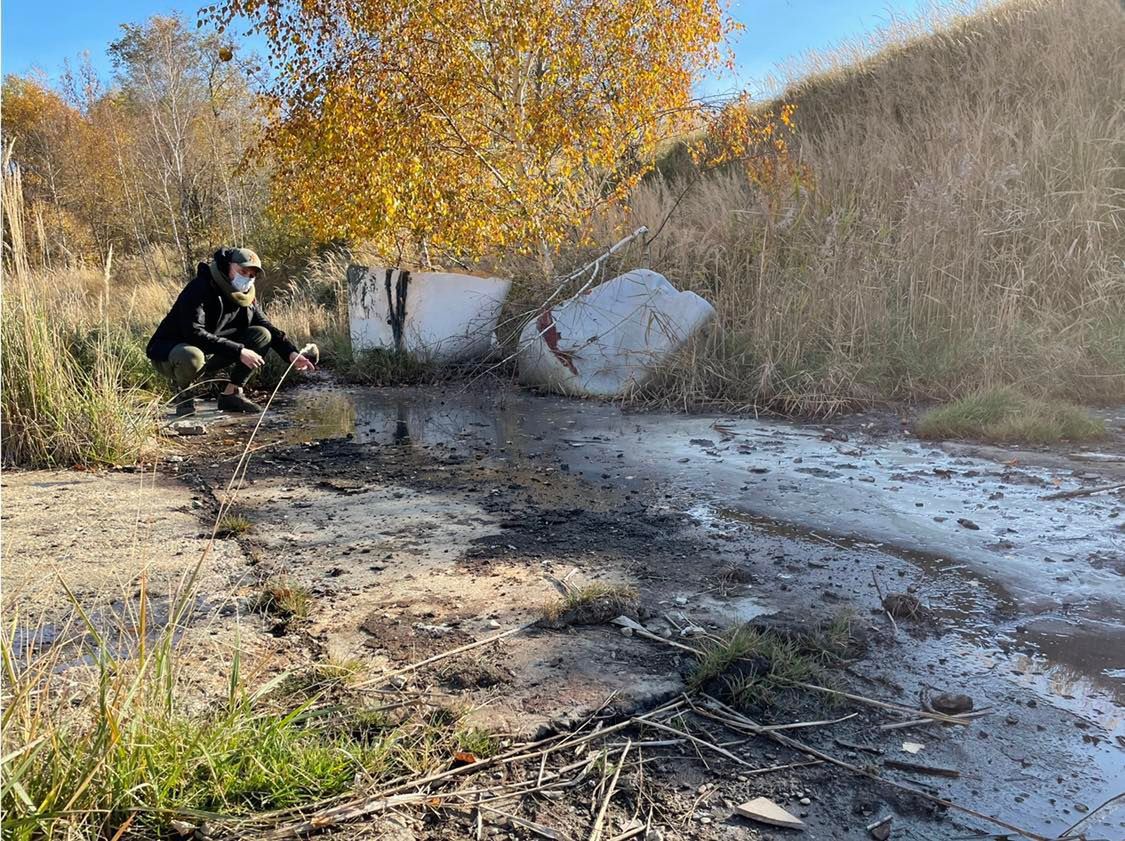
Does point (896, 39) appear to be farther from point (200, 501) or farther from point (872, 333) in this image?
point (200, 501)

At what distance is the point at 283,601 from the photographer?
254cm

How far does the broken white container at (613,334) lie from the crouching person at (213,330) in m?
2.27

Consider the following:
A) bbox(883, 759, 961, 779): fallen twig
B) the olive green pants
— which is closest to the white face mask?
the olive green pants

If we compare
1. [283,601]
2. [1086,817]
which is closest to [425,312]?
[283,601]

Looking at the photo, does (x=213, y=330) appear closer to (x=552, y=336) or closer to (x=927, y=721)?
(x=552, y=336)

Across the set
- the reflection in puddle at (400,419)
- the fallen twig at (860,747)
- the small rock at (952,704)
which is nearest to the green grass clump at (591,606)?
the fallen twig at (860,747)

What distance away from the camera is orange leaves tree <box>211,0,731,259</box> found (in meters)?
7.75

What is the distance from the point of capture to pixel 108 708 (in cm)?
144

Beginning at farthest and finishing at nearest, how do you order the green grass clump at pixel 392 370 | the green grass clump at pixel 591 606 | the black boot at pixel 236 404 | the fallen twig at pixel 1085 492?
the green grass clump at pixel 392 370, the black boot at pixel 236 404, the fallen twig at pixel 1085 492, the green grass clump at pixel 591 606

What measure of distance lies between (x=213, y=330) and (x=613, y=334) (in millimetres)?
3244

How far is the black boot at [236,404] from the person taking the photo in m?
→ 6.09

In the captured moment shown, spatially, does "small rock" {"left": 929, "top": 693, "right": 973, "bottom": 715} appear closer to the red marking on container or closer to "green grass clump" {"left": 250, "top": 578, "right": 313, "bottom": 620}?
"green grass clump" {"left": 250, "top": 578, "right": 313, "bottom": 620}

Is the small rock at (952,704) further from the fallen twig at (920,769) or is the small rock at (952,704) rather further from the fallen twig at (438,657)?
the fallen twig at (438,657)

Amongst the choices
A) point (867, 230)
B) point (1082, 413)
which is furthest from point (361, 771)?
point (867, 230)
